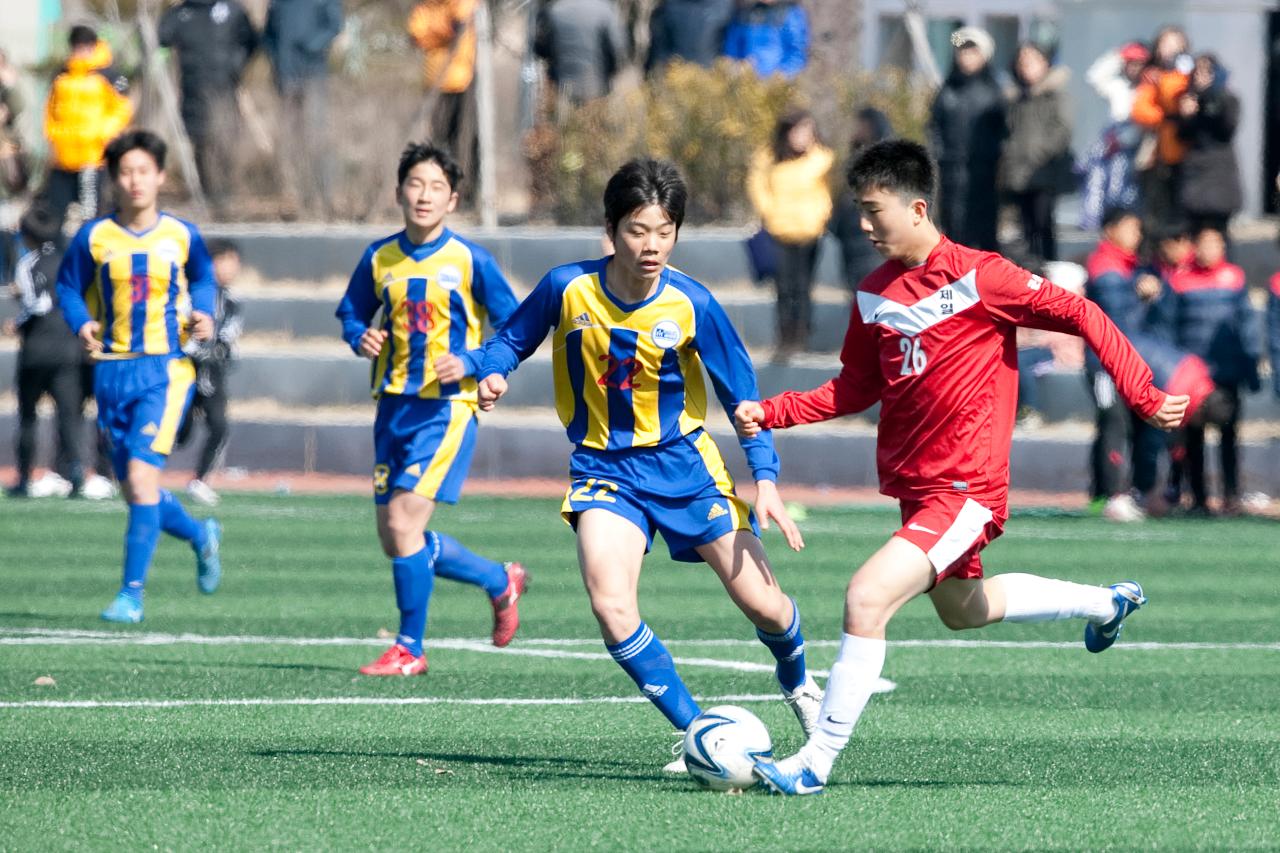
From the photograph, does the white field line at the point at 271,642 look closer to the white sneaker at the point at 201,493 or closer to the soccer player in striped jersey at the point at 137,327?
the soccer player in striped jersey at the point at 137,327

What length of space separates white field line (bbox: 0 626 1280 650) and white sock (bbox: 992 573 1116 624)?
9.50ft

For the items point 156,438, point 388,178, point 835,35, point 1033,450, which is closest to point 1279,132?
point 835,35

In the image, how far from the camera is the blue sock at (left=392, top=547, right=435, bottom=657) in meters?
9.02

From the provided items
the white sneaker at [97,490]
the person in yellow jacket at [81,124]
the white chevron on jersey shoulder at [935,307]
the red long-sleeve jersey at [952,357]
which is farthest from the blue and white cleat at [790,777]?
the person in yellow jacket at [81,124]

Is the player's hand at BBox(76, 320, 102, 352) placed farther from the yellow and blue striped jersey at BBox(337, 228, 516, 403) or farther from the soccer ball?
the soccer ball

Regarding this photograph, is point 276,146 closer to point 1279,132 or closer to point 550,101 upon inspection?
point 550,101

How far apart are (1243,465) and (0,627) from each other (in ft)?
35.3

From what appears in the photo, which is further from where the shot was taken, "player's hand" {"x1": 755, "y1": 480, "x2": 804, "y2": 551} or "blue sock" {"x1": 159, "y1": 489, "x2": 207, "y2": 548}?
"blue sock" {"x1": 159, "y1": 489, "x2": 207, "y2": 548}

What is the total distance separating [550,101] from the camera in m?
23.1

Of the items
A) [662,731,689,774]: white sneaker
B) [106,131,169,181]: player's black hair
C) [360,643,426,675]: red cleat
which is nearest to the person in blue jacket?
[106,131,169,181]: player's black hair

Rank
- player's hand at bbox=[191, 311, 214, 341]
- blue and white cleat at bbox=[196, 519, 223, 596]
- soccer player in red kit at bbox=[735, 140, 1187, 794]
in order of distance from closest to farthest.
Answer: soccer player in red kit at bbox=[735, 140, 1187, 794]
player's hand at bbox=[191, 311, 214, 341]
blue and white cleat at bbox=[196, 519, 223, 596]

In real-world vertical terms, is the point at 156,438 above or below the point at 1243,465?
above

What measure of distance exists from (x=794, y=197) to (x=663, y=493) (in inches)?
484

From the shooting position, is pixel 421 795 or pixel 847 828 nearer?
pixel 847 828
